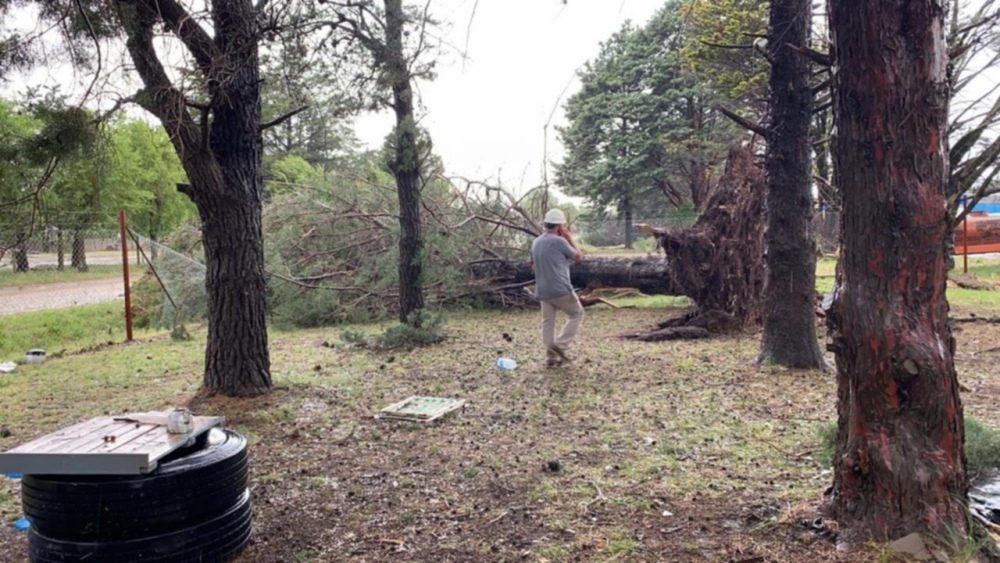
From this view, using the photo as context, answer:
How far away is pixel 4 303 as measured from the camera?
10.7m

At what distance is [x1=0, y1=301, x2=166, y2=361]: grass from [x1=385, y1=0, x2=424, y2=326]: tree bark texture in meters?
4.37

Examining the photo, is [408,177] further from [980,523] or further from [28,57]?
[980,523]

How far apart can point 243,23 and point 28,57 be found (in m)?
1.56

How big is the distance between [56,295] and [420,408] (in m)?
10.2

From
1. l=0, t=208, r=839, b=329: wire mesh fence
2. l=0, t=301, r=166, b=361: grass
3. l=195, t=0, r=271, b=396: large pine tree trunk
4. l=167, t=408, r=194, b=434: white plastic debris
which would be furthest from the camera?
l=0, t=208, r=839, b=329: wire mesh fence

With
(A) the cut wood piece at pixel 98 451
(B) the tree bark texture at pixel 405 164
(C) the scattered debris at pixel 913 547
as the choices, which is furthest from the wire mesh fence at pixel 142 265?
(C) the scattered debris at pixel 913 547

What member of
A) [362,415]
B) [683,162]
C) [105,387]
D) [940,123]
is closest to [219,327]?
[362,415]

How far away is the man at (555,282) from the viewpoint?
21.7 ft

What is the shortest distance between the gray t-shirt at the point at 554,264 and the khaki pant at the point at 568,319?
84 mm

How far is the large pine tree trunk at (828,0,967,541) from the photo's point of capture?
2.39 metres

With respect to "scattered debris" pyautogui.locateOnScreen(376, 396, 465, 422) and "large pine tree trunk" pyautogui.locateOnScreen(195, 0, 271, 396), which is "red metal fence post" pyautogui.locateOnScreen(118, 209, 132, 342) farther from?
"scattered debris" pyautogui.locateOnScreen(376, 396, 465, 422)

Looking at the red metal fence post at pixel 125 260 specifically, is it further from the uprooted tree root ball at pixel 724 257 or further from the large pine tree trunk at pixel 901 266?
the large pine tree trunk at pixel 901 266

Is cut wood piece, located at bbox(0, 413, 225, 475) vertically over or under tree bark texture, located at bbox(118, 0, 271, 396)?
under

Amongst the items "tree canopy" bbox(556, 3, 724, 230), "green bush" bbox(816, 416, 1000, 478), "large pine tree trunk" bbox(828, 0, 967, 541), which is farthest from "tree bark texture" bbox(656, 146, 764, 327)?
"tree canopy" bbox(556, 3, 724, 230)
